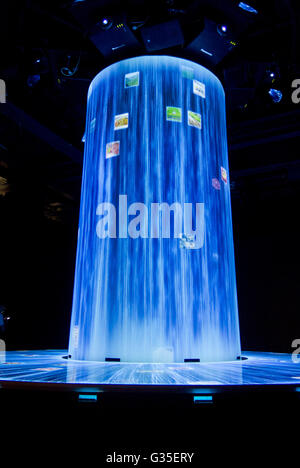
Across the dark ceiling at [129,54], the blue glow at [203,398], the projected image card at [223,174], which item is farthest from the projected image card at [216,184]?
the blue glow at [203,398]

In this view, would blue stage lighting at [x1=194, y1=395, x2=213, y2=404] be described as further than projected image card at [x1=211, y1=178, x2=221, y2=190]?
No

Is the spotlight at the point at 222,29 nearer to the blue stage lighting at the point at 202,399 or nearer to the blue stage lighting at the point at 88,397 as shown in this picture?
the blue stage lighting at the point at 202,399

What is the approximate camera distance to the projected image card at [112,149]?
11.9 feet

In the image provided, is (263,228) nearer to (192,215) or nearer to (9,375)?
(192,215)

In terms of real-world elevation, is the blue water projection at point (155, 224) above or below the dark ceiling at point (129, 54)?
below

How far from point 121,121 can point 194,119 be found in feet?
2.44

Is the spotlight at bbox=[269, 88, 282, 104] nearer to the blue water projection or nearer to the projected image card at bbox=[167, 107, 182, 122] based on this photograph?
the blue water projection

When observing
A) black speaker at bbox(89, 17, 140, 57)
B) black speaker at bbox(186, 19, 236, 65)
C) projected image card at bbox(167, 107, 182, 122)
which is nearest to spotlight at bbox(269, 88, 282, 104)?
black speaker at bbox(186, 19, 236, 65)

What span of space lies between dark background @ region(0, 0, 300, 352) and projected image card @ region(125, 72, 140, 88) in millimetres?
363

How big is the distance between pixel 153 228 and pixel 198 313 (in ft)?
2.82

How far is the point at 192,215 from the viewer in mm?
3479

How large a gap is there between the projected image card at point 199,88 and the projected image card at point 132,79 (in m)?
0.60

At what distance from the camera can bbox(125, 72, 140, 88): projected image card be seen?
378cm

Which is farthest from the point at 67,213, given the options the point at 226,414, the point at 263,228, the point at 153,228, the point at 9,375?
the point at 226,414
